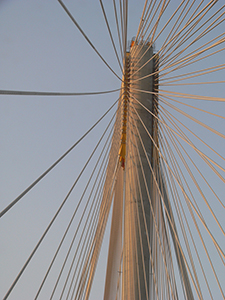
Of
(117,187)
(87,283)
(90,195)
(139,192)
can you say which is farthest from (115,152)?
(87,283)

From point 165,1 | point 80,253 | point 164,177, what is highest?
point 165,1

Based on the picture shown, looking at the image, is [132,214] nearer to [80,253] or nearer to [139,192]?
[139,192]

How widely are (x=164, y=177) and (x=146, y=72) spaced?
61.9 inches

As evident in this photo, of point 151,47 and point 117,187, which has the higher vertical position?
point 151,47

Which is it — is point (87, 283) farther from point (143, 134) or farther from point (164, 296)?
point (143, 134)

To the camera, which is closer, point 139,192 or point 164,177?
point 139,192

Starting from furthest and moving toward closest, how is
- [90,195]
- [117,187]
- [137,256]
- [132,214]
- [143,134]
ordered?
[117,187] < [90,195] < [143,134] < [132,214] < [137,256]

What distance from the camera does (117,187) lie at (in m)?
5.77

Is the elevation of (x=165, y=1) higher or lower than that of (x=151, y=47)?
higher

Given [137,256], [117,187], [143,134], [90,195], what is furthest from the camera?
[117,187]

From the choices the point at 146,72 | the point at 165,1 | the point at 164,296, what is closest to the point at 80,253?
the point at 164,296

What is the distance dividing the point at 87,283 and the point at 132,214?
1.11 meters

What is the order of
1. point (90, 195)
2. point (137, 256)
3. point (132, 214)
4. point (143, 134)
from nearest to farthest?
point (137, 256) → point (132, 214) → point (143, 134) → point (90, 195)

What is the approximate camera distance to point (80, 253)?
4.78 meters
